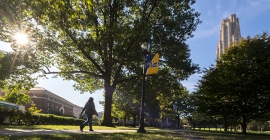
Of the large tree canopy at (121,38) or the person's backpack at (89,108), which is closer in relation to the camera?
the person's backpack at (89,108)

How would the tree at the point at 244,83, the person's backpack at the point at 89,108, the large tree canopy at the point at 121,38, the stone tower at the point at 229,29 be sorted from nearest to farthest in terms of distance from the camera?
the person's backpack at the point at 89,108 < the large tree canopy at the point at 121,38 < the tree at the point at 244,83 < the stone tower at the point at 229,29

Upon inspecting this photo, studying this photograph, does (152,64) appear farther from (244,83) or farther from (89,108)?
(244,83)

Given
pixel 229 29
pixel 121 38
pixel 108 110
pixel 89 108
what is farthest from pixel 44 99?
pixel 229 29

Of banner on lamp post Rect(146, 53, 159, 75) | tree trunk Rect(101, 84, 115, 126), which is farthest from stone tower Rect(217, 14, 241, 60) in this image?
banner on lamp post Rect(146, 53, 159, 75)

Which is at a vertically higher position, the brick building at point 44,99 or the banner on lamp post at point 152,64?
the banner on lamp post at point 152,64

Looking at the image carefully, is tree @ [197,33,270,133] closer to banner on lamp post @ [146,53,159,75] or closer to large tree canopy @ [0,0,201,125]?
large tree canopy @ [0,0,201,125]

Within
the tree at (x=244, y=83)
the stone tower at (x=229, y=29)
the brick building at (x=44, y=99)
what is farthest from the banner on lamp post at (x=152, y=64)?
the stone tower at (x=229, y=29)

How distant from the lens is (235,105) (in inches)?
993

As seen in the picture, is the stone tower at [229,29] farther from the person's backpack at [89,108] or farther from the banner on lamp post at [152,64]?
the person's backpack at [89,108]

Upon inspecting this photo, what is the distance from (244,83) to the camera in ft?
79.1

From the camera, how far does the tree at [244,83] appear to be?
Answer: 24109mm

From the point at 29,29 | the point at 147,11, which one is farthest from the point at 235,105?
the point at 29,29

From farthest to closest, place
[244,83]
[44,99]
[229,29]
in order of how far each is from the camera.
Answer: [229,29], [44,99], [244,83]

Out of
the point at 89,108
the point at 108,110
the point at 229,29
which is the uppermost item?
the point at 229,29
